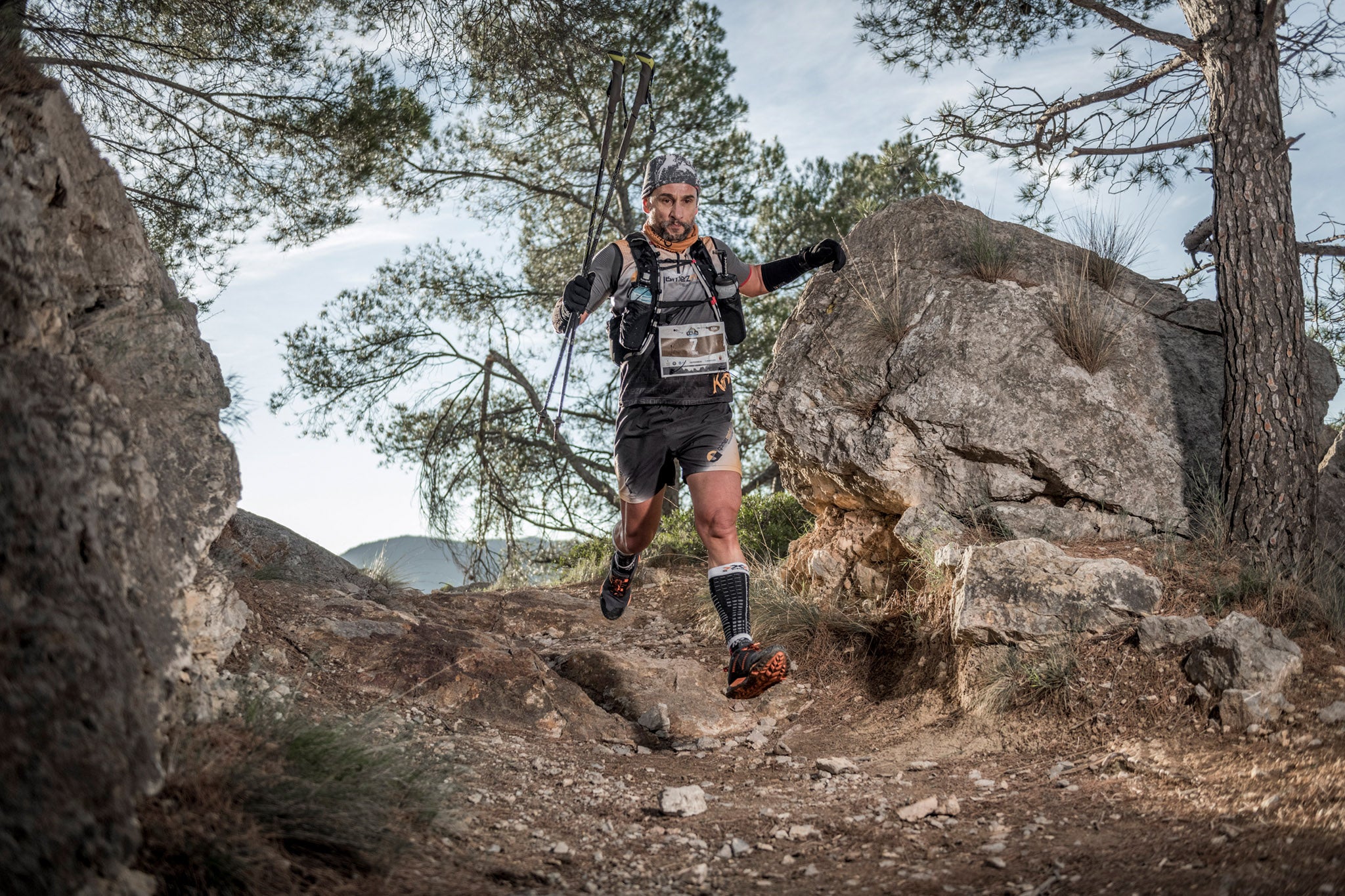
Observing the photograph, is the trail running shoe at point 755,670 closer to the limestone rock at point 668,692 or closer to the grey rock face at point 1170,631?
the limestone rock at point 668,692

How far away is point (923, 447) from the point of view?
6.16m

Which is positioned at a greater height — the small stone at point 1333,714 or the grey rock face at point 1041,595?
the grey rock face at point 1041,595

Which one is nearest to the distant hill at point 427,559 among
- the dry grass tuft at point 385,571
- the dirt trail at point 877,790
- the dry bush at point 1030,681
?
the dry grass tuft at point 385,571

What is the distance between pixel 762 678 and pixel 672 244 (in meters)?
2.44

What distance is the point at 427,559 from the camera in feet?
32.1

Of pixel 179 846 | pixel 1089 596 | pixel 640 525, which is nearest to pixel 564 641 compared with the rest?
pixel 640 525

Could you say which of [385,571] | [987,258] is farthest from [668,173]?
[385,571]

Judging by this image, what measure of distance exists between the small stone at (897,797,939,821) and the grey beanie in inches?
132

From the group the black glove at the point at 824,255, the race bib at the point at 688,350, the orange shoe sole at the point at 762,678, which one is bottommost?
the orange shoe sole at the point at 762,678

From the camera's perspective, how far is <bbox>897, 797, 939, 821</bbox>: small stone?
401cm

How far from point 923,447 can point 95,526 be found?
186 inches

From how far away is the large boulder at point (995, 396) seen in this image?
5.98 metres

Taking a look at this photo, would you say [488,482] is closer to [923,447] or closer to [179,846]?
[923,447]

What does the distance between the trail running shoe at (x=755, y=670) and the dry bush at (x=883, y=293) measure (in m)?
2.70
